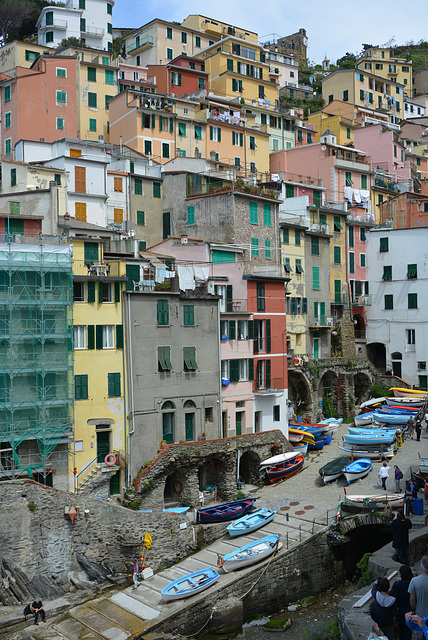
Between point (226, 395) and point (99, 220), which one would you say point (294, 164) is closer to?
point (99, 220)

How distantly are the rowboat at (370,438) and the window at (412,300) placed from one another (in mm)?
18609

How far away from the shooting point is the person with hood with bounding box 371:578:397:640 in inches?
562

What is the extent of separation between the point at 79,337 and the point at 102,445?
5.81 metres

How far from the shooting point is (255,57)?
8550 centimetres

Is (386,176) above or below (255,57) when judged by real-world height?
below

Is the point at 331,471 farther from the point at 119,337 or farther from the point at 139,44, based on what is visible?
the point at 139,44

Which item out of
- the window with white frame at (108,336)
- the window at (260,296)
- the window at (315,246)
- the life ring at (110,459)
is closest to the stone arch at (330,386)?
the window at (315,246)

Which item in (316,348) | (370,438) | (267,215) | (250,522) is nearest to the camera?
(250,522)

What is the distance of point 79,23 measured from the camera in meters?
77.2

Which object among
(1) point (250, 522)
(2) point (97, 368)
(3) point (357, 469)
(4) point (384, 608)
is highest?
(2) point (97, 368)

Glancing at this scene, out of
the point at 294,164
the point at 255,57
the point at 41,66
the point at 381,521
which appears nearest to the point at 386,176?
the point at 294,164

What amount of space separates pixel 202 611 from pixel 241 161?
4669cm

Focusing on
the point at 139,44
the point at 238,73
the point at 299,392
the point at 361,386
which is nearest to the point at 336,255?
the point at 361,386

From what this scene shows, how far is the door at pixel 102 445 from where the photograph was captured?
36.3 meters
